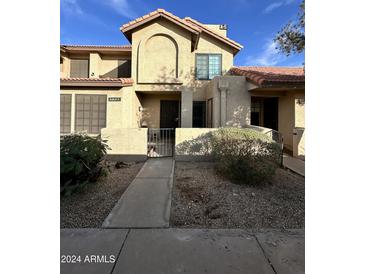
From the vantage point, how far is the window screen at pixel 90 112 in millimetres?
11672

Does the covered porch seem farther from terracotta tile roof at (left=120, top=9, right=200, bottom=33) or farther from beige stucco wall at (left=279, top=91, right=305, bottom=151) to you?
Answer: beige stucco wall at (left=279, top=91, right=305, bottom=151)

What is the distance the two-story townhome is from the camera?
445 inches

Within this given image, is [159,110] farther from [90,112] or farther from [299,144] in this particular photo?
[299,144]

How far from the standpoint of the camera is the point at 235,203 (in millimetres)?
4918

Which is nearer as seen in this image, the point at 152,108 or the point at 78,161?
the point at 78,161

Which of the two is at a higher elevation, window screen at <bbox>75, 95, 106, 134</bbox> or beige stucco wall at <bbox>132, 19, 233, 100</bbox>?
beige stucco wall at <bbox>132, 19, 233, 100</bbox>

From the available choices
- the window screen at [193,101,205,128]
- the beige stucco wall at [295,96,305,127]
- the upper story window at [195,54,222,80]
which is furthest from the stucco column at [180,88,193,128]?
the beige stucco wall at [295,96,305,127]

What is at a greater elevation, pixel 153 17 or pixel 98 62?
pixel 153 17

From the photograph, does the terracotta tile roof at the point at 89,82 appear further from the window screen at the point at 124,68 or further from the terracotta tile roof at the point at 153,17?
the window screen at the point at 124,68

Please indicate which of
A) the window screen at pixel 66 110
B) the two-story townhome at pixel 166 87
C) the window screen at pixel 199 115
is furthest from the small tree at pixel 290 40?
the window screen at pixel 66 110

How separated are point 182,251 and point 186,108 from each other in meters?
10.2

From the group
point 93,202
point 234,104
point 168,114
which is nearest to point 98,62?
point 168,114

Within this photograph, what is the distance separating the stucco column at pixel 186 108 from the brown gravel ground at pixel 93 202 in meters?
6.23

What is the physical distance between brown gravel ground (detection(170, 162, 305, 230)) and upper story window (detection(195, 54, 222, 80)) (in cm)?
867
